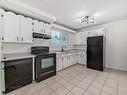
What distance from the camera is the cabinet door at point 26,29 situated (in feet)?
8.64

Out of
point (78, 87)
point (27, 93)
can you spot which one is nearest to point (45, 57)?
point (27, 93)

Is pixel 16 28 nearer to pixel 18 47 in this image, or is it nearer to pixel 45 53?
pixel 18 47

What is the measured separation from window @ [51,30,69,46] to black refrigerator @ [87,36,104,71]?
1590mm

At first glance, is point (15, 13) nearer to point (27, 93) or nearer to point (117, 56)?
point (27, 93)

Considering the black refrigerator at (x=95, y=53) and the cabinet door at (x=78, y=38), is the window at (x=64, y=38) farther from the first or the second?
the black refrigerator at (x=95, y=53)

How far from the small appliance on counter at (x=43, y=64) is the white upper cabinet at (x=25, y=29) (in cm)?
49

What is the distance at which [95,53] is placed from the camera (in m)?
4.06

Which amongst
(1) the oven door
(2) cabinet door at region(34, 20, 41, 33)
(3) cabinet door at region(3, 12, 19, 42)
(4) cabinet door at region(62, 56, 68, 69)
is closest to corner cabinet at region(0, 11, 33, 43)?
(3) cabinet door at region(3, 12, 19, 42)

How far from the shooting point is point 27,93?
2.05 meters

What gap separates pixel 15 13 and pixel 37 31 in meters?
0.93

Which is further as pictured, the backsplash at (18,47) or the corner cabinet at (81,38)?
the corner cabinet at (81,38)

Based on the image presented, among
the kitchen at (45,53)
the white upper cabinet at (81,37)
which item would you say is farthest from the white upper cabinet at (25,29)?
the white upper cabinet at (81,37)

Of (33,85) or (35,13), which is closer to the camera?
(33,85)

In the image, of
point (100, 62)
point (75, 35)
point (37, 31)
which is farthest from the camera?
point (75, 35)
